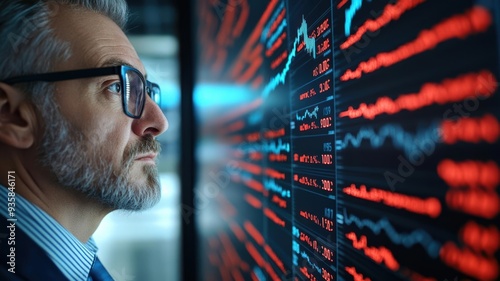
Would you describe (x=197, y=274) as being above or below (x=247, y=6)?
below

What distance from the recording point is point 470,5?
0.25 meters

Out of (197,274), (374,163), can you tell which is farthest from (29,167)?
(197,274)

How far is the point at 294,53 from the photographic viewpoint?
0.55 meters

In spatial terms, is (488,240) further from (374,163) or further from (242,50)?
(242,50)

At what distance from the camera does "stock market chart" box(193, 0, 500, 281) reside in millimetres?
246

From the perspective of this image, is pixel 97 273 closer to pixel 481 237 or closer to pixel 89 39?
pixel 89 39

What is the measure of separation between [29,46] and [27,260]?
0.39 metres

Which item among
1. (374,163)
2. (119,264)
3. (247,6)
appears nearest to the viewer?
(374,163)

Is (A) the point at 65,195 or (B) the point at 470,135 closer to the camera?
(B) the point at 470,135

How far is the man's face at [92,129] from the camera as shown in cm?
73

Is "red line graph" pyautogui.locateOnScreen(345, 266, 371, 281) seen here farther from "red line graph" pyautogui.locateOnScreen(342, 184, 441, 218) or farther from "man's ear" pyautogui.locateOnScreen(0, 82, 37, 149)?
Answer: "man's ear" pyautogui.locateOnScreen(0, 82, 37, 149)

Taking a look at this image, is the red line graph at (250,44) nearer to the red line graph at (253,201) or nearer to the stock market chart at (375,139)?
the stock market chart at (375,139)

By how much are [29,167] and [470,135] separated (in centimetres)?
75

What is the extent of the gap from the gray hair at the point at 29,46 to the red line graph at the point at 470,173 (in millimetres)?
689
